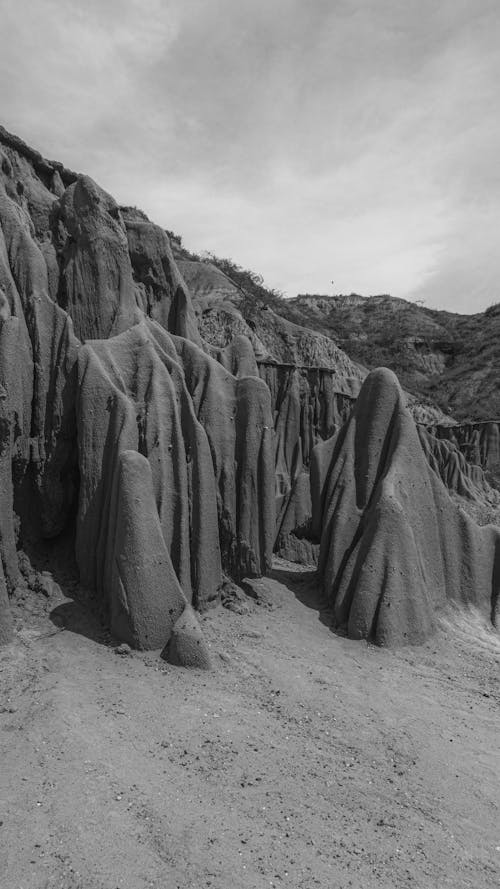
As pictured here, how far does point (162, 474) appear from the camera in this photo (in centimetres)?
762

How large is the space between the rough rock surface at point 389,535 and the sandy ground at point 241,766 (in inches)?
27.8

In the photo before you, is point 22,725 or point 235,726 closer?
point 22,725

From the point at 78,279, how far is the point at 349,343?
182ft

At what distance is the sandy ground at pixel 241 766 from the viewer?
3.67 m

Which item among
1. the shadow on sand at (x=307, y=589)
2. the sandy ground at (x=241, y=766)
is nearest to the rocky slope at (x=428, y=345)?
the shadow on sand at (x=307, y=589)

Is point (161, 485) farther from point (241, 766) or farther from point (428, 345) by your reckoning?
point (428, 345)

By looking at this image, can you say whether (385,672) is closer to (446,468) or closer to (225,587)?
(225,587)

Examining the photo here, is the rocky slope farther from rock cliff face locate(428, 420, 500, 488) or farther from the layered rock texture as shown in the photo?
the layered rock texture

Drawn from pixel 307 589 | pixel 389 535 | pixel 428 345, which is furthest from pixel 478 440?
pixel 389 535

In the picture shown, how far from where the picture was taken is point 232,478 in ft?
28.6

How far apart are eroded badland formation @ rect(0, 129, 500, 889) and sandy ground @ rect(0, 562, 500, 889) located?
49cm

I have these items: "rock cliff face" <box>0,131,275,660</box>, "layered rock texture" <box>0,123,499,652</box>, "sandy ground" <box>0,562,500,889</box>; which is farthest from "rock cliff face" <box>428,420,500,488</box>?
"sandy ground" <box>0,562,500,889</box>

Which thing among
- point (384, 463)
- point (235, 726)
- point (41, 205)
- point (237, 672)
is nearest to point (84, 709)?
point (235, 726)

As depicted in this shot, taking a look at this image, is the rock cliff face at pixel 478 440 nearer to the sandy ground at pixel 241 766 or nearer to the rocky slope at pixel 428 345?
the rocky slope at pixel 428 345
